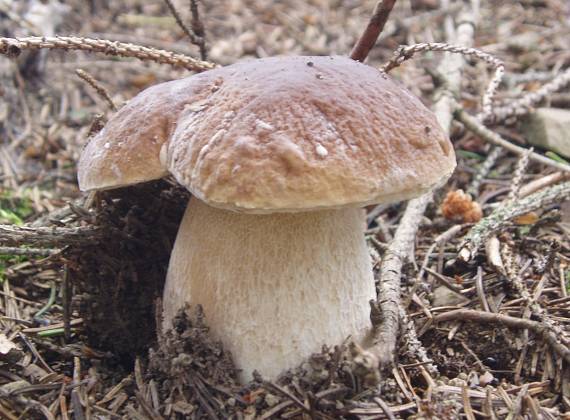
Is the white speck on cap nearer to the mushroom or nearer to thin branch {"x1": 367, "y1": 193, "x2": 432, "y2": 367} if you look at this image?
the mushroom

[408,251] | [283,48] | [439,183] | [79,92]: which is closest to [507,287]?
[408,251]

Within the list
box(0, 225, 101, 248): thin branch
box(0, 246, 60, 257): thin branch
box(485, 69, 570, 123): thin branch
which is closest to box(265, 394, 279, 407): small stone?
box(0, 225, 101, 248): thin branch

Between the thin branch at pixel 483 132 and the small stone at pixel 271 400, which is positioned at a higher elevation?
the thin branch at pixel 483 132

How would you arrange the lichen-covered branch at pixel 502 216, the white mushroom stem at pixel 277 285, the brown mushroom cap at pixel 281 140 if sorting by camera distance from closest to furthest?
the brown mushroom cap at pixel 281 140, the white mushroom stem at pixel 277 285, the lichen-covered branch at pixel 502 216

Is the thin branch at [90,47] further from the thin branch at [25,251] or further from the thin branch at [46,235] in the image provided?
the thin branch at [25,251]

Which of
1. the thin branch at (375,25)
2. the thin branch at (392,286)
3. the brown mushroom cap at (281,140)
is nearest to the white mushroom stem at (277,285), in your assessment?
the thin branch at (392,286)

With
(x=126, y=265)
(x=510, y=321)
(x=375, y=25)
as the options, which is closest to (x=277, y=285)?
(x=126, y=265)
